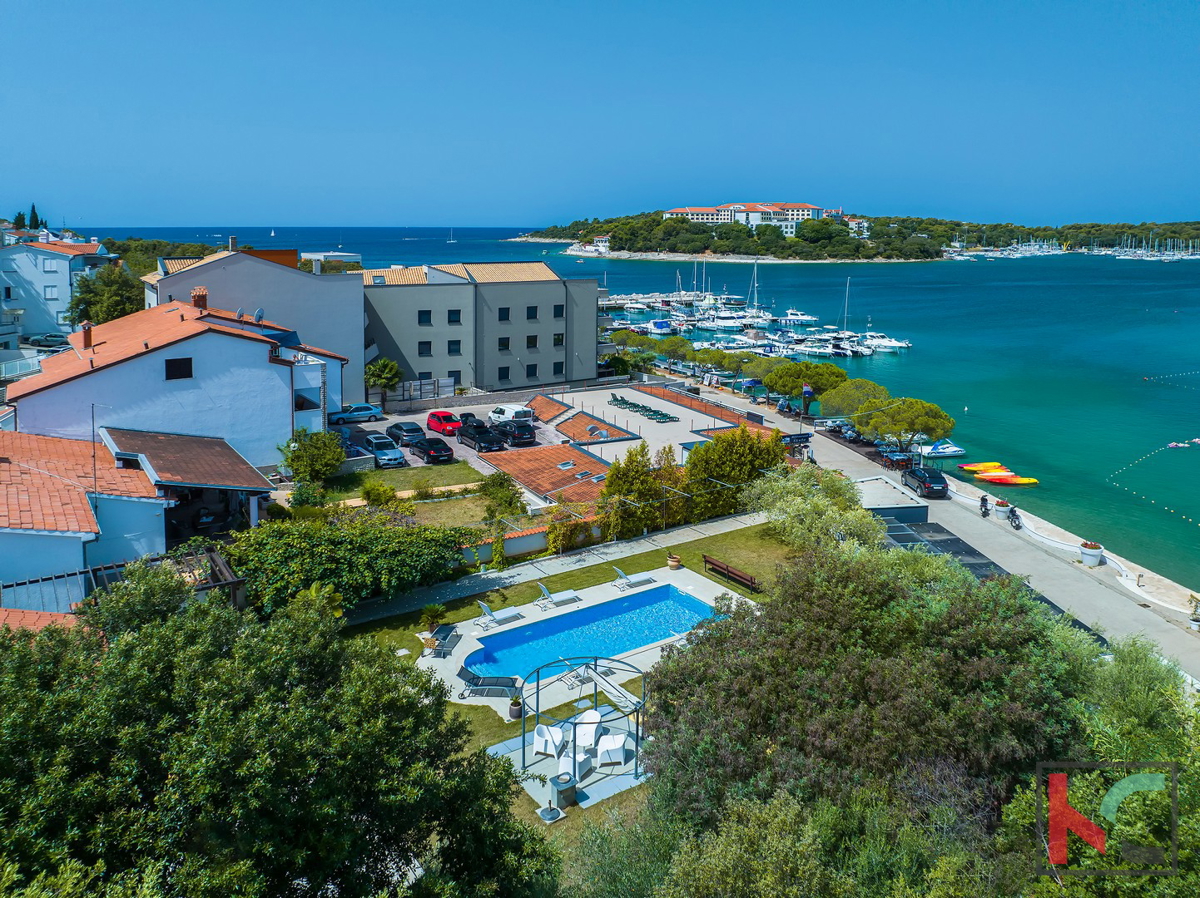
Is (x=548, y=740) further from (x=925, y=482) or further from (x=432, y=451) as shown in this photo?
(x=925, y=482)

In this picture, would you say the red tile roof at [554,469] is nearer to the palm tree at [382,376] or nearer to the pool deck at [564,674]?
the pool deck at [564,674]

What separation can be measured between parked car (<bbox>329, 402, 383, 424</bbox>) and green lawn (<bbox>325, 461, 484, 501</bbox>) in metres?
9.01

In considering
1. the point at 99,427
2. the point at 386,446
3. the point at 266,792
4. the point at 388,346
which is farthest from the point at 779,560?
the point at 388,346

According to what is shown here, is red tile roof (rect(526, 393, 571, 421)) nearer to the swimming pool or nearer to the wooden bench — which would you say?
the wooden bench

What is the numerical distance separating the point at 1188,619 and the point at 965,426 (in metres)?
42.2

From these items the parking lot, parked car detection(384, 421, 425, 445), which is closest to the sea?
the parking lot

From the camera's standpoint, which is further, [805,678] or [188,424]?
[188,424]

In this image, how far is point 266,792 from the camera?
8.92 metres

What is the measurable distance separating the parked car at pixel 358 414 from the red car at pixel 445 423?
12.8ft

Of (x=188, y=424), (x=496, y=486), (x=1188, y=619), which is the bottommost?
(x=1188, y=619)

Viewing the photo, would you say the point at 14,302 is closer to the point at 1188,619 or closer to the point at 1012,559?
the point at 1012,559

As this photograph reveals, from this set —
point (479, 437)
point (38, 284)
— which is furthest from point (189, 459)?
point (38, 284)

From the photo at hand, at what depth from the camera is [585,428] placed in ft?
142

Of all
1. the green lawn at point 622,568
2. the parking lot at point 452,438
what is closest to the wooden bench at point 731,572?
the green lawn at point 622,568
